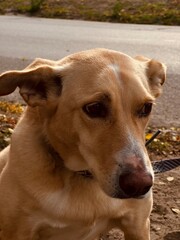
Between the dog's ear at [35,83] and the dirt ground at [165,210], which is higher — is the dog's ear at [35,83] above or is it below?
above

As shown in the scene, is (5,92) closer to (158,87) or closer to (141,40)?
(158,87)

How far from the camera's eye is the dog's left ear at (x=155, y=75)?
357 cm

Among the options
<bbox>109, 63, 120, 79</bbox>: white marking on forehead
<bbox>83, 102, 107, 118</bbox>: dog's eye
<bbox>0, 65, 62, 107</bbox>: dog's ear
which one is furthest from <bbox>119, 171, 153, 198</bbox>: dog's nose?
<bbox>0, 65, 62, 107</bbox>: dog's ear

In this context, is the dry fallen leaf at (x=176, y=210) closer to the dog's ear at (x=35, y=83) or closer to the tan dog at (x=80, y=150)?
the tan dog at (x=80, y=150)

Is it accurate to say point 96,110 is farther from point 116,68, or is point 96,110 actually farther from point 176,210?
point 176,210

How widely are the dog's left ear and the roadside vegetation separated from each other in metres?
9.71

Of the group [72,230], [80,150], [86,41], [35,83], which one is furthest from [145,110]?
[86,41]

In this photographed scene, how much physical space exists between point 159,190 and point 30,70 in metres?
1.95

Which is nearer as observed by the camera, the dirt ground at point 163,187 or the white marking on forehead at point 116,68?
the white marking on forehead at point 116,68

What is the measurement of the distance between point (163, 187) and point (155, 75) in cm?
145

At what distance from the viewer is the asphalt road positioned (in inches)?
331

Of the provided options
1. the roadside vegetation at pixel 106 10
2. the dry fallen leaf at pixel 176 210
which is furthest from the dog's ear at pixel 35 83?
the roadside vegetation at pixel 106 10

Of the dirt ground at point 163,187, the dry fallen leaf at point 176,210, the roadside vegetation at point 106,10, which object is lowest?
the roadside vegetation at point 106,10

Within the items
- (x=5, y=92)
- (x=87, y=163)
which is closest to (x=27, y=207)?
(x=87, y=163)
